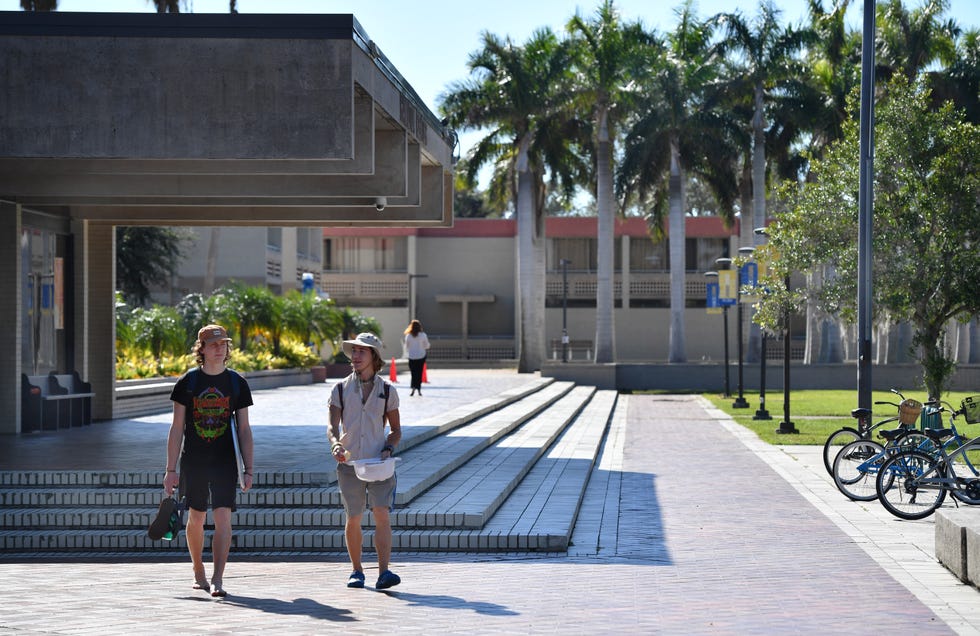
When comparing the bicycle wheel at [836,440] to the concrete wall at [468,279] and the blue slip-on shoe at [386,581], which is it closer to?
the blue slip-on shoe at [386,581]

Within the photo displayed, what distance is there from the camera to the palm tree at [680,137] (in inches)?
1725

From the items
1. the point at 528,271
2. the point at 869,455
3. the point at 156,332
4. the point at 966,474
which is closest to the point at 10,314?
the point at 869,455

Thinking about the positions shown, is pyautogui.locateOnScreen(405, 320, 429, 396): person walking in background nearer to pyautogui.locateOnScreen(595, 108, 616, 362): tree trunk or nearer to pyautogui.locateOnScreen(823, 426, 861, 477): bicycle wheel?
pyautogui.locateOnScreen(823, 426, 861, 477): bicycle wheel

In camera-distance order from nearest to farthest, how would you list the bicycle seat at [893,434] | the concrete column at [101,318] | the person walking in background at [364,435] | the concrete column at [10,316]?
the person walking in background at [364,435] → the bicycle seat at [893,434] → the concrete column at [10,316] → the concrete column at [101,318]

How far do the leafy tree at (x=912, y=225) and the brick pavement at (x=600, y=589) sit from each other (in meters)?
9.07

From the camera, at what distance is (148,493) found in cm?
1133

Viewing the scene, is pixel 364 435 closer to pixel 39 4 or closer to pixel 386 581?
pixel 386 581

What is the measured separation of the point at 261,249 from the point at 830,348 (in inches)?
984

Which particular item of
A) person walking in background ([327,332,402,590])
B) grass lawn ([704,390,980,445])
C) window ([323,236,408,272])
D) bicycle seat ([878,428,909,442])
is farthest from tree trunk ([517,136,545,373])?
person walking in background ([327,332,402,590])

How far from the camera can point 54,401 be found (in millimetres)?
17094

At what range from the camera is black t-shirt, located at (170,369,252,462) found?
8141mm

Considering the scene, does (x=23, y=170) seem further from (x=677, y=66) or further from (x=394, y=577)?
(x=677, y=66)

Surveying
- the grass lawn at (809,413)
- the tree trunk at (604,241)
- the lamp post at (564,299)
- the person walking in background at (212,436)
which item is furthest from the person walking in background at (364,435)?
the lamp post at (564,299)

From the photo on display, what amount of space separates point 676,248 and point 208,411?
39.2 meters
